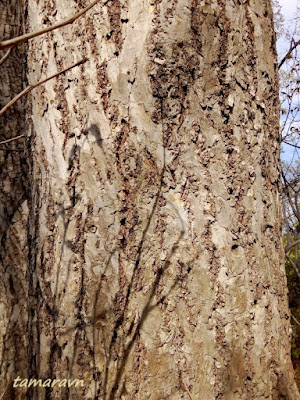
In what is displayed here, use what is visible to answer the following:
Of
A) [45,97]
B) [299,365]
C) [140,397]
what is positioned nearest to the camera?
[140,397]

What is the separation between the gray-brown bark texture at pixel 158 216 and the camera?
999mm

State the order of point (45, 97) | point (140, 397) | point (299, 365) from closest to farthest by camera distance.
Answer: point (140, 397), point (45, 97), point (299, 365)

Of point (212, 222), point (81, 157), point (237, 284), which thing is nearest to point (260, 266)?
point (237, 284)

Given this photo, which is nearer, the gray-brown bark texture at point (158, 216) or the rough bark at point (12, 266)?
the gray-brown bark texture at point (158, 216)

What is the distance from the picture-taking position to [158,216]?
3.36 feet

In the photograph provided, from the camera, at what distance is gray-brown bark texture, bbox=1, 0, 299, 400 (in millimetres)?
999

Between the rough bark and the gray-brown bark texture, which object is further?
the rough bark

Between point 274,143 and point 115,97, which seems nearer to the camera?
point 115,97

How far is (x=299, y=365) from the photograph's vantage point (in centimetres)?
457

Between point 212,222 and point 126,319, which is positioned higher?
point 212,222

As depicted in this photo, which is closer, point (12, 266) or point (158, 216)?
point (158, 216)

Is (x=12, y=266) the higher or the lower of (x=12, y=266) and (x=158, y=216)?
the higher

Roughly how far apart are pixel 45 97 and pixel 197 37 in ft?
1.63

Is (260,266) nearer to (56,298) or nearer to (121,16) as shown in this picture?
(56,298)
